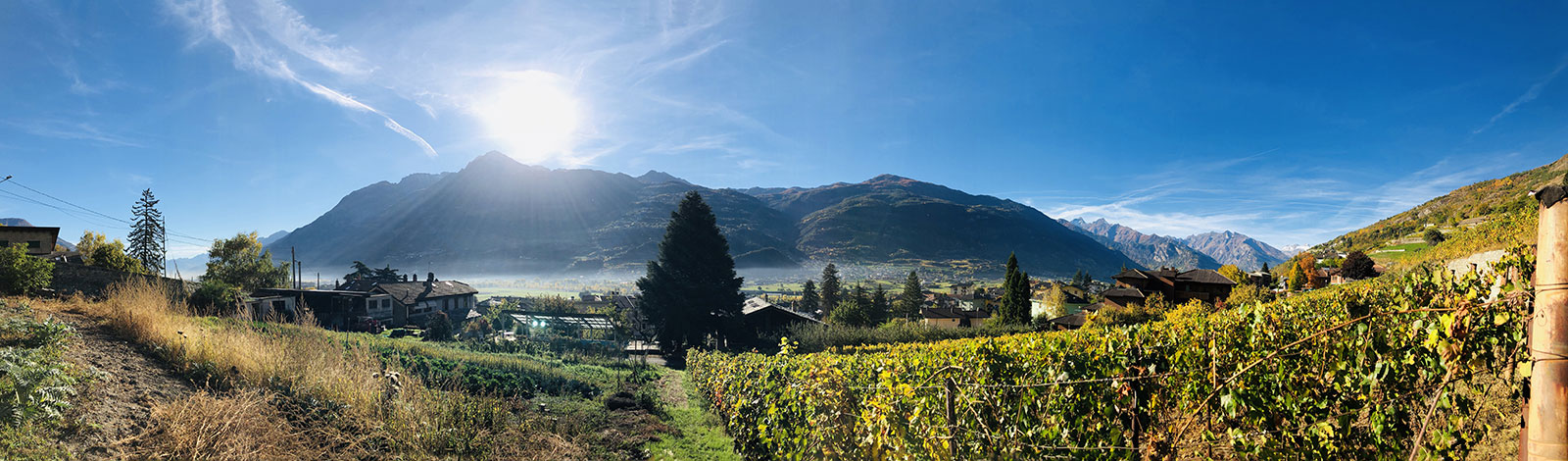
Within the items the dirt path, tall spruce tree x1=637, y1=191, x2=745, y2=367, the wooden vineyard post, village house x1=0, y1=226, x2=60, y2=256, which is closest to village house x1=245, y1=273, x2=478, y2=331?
village house x1=0, y1=226, x2=60, y2=256

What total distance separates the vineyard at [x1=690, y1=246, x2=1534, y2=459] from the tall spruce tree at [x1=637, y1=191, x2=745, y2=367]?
2497cm

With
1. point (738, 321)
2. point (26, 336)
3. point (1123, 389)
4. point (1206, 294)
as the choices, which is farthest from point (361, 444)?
point (1206, 294)

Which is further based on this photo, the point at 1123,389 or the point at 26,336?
the point at 26,336

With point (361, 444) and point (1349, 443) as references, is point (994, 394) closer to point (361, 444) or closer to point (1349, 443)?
point (1349, 443)

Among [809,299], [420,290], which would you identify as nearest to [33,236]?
[420,290]

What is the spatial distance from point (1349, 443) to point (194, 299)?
25.0m

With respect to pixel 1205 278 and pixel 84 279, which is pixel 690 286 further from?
pixel 1205 278

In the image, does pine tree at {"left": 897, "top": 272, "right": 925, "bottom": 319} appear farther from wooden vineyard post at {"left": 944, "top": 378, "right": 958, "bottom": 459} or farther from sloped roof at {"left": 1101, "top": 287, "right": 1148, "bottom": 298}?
wooden vineyard post at {"left": 944, "top": 378, "right": 958, "bottom": 459}

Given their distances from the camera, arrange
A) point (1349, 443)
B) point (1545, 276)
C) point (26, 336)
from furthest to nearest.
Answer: point (26, 336)
point (1349, 443)
point (1545, 276)

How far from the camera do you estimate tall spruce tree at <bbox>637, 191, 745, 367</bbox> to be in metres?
29.7

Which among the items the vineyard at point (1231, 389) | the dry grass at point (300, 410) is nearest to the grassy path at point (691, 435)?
the dry grass at point (300, 410)

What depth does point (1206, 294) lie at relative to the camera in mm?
43688

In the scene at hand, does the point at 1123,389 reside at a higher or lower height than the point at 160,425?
higher

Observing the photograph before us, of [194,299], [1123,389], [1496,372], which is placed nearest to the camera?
[1496,372]
